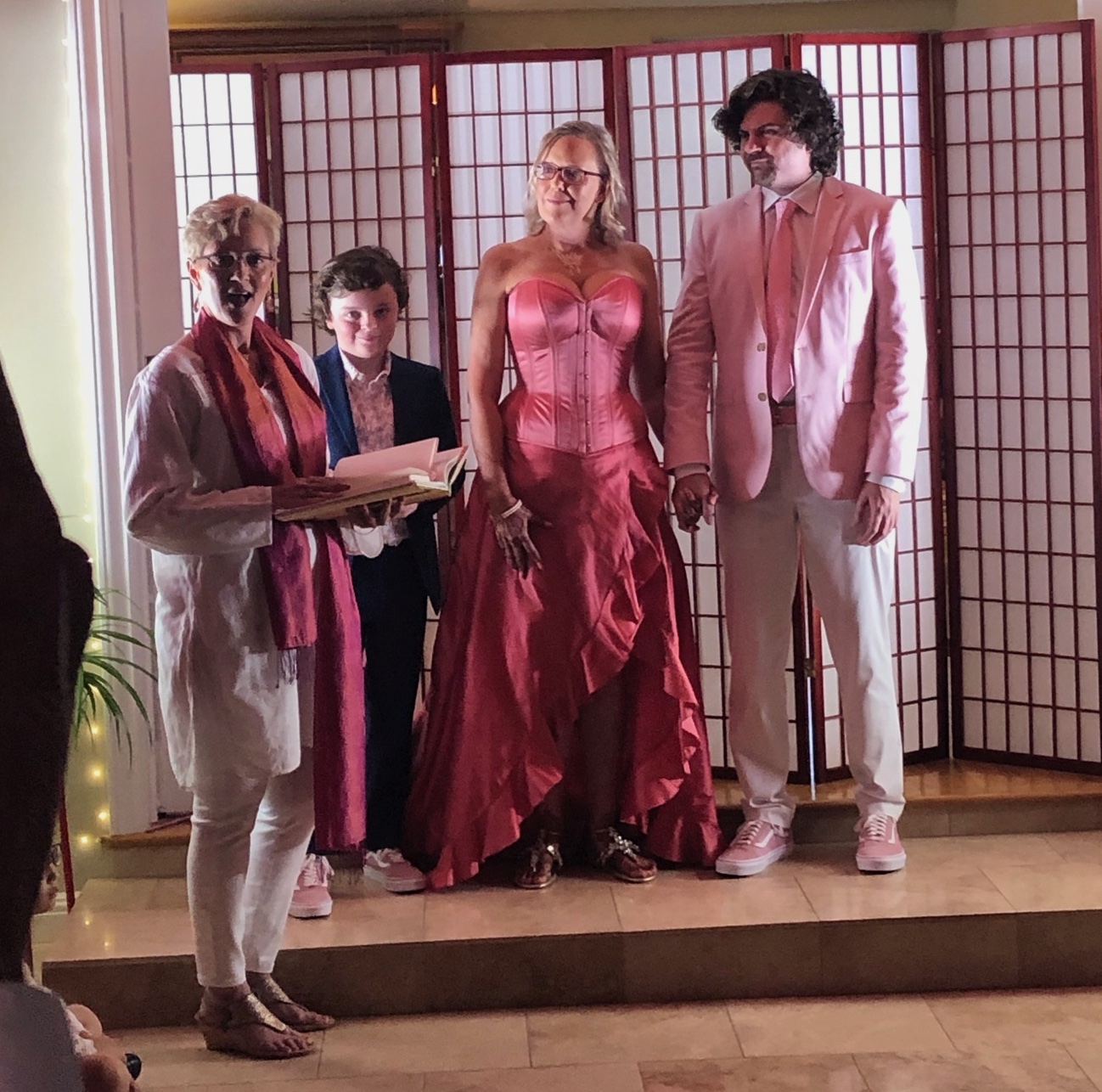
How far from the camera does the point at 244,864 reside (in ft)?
8.87

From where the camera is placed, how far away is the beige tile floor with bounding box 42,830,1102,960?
3107 millimetres

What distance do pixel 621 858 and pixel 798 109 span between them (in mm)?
1616

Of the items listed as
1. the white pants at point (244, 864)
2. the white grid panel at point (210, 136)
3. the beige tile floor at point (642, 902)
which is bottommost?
the beige tile floor at point (642, 902)

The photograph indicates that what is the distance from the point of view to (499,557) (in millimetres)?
3307

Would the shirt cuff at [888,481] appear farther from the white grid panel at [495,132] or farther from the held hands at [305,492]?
the held hands at [305,492]

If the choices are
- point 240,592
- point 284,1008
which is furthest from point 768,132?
point 284,1008

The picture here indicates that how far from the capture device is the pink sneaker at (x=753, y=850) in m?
3.36

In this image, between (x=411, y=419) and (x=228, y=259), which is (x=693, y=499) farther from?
(x=228, y=259)

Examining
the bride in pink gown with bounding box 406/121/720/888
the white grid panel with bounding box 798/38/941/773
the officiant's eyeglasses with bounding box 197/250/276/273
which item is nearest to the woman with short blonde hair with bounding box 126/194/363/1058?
the officiant's eyeglasses with bounding box 197/250/276/273

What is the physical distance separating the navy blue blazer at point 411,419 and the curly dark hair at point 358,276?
12 cm

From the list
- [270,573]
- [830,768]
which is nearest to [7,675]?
[270,573]

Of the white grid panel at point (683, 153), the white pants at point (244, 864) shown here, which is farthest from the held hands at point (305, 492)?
the white grid panel at point (683, 153)

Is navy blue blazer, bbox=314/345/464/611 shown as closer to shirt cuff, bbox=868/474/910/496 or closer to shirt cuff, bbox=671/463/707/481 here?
shirt cuff, bbox=671/463/707/481

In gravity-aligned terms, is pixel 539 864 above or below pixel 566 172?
below
